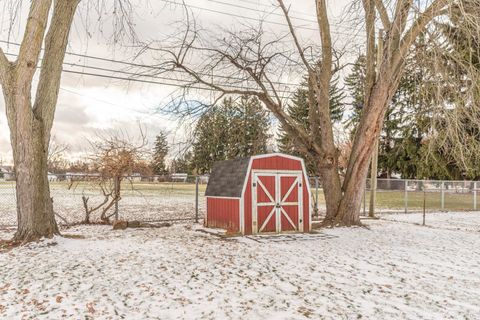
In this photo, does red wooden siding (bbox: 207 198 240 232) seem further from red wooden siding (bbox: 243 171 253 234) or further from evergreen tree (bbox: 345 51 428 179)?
evergreen tree (bbox: 345 51 428 179)

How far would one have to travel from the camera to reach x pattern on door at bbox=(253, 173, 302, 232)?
34.1 ft

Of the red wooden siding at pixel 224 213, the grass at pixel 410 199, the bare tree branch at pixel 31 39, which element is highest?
the bare tree branch at pixel 31 39

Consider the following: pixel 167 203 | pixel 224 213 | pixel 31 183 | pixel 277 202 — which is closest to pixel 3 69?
pixel 31 183

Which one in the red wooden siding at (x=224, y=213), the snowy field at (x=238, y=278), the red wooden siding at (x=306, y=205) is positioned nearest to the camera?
the snowy field at (x=238, y=278)

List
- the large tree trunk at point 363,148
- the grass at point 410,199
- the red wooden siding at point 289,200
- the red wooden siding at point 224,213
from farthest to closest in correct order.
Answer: the grass at point 410,199 < the large tree trunk at point 363,148 < the red wooden siding at point 289,200 < the red wooden siding at point 224,213

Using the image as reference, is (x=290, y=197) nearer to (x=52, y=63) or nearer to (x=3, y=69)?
(x=52, y=63)

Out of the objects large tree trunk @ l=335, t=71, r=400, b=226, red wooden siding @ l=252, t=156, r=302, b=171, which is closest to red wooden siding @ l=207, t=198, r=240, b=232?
red wooden siding @ l=252, t=156, r=302, b=171

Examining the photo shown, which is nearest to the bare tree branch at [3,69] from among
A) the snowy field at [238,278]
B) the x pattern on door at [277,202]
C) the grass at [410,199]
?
the snowy field at [238,278]

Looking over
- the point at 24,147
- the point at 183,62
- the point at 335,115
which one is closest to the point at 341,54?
the point at 183,62

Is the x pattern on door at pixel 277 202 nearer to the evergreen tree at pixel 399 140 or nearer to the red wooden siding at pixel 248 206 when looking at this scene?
the red wooden siding at pixel 248 206

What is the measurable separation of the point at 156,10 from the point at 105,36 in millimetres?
1315

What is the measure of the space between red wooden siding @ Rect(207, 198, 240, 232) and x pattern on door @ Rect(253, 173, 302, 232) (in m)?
0.53

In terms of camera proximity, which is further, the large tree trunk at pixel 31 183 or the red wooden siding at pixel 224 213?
the red wooden siding at pixel 224 213

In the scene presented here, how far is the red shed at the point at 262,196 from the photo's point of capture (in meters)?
10.3
